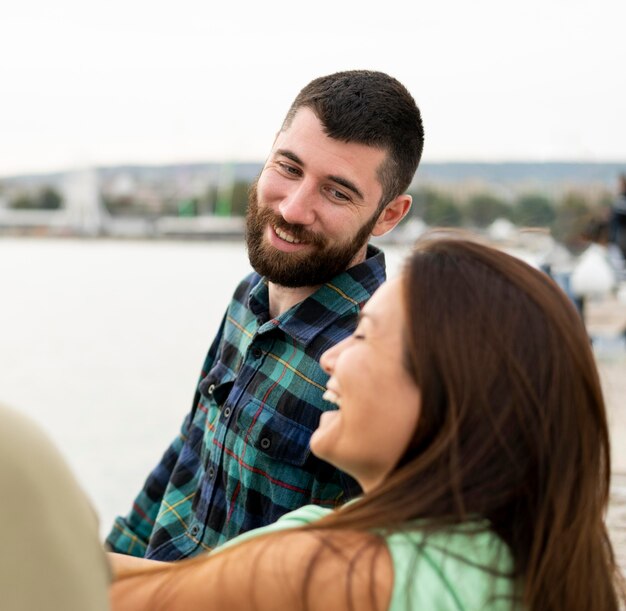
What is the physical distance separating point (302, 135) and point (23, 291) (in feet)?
83.2

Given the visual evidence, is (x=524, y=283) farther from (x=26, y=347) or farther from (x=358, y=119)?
(x=26, y=347)

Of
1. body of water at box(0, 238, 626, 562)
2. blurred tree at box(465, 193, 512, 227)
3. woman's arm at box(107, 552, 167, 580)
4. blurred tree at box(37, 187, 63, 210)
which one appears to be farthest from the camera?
blurred tree at box(37, 187, 63, 210)

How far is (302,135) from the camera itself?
1781mm

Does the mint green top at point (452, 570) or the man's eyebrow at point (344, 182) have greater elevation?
the man's eyebrow at point (344, 182)

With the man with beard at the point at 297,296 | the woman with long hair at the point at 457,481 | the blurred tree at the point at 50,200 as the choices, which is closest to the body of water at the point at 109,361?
the man with beard at the point at 297,296

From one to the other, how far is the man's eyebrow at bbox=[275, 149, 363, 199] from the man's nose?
0.14 feet

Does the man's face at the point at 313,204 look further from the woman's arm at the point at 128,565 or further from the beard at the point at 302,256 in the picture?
the woman's arm at the point at 128,565

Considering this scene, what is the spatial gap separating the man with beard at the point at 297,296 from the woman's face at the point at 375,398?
1.98ft

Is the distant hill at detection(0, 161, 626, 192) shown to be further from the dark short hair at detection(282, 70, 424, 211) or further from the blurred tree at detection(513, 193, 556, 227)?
the dark short hair at detection(282, 70, 424, 211)

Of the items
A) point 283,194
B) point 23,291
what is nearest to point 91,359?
point 283,194

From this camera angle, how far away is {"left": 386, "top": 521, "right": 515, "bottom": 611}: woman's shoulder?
90cm

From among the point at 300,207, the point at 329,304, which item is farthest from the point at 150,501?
the point at 300,207

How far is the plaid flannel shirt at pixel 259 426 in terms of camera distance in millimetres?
1669

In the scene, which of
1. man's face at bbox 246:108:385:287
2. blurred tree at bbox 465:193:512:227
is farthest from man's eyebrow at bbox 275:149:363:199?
blurred tree at bbox 465:193:512:227
